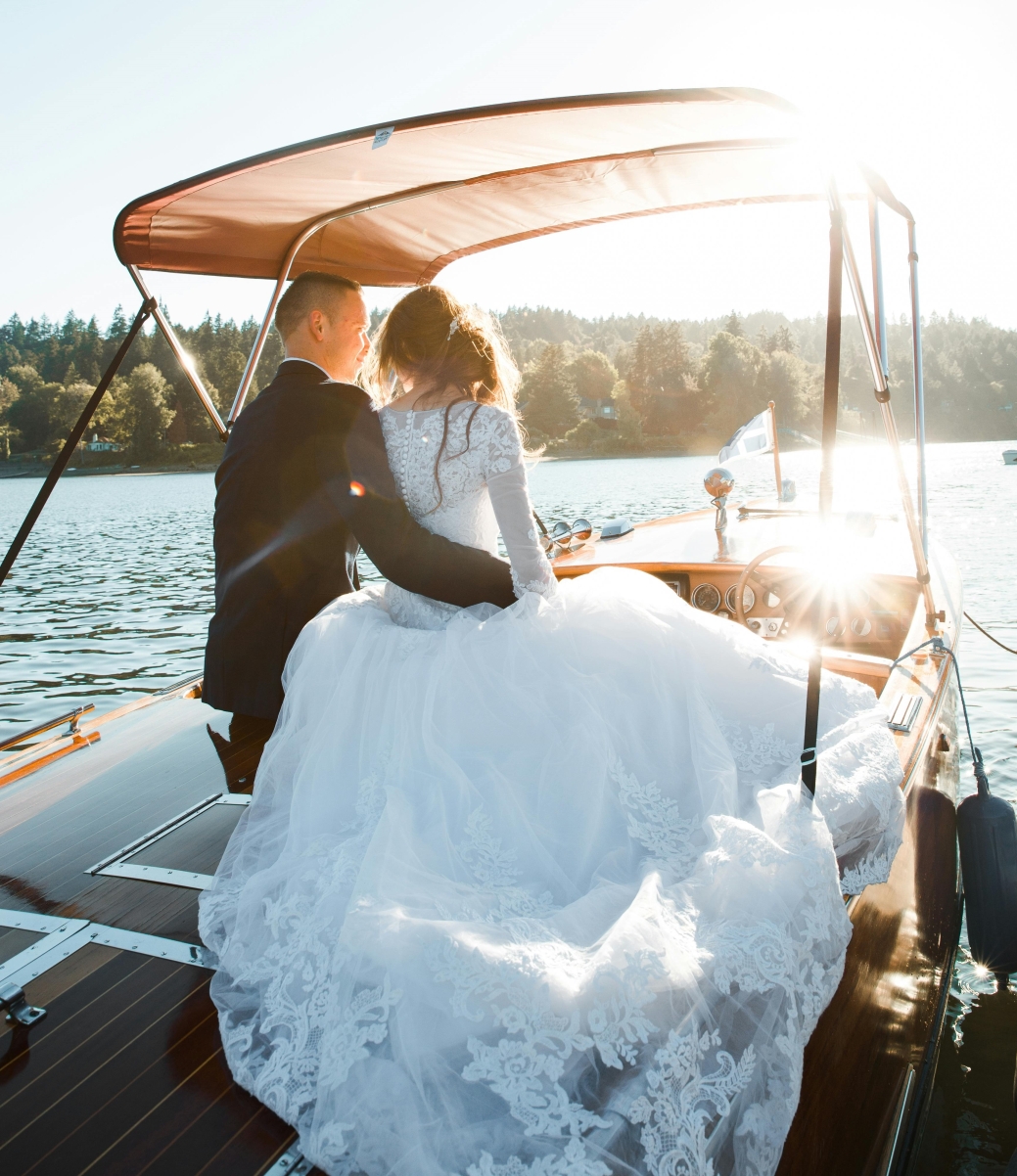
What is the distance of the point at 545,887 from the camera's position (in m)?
1.38

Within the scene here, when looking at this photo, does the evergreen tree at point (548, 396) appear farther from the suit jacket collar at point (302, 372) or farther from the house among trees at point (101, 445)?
the suit jacket collar at point (302, 372)

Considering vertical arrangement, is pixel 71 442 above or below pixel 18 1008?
above

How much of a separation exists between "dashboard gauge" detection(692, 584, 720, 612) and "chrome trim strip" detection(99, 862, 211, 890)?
2756 millimetres

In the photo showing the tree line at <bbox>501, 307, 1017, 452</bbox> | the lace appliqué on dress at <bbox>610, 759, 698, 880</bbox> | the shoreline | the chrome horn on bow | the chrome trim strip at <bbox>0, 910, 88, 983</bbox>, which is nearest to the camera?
the lace appliqué on dress at <bbox>610, 759, 698, 880</bbox>

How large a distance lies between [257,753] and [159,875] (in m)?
0.74

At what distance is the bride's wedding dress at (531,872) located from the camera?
1.07 meters

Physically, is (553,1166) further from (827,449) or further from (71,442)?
(71,442)

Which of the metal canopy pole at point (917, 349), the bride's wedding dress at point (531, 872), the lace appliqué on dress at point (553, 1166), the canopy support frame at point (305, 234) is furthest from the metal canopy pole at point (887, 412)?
the lace appliqué on dress at point (553, 1166)

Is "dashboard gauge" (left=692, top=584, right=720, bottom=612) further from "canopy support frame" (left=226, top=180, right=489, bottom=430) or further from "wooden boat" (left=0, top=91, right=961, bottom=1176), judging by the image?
"canopy support frame" (left=226, top=180, right=489, bottom=430)

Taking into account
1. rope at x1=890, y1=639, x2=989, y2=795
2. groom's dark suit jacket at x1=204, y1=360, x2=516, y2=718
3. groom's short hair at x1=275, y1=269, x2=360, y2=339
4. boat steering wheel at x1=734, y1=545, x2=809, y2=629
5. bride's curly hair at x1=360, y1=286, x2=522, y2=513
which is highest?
groom's short hair at x1=275, y1=269, x2=360, y2=339

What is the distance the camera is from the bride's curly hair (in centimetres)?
193

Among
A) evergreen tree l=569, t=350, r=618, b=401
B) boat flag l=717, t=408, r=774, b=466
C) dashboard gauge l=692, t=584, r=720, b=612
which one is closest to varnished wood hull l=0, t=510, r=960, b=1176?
dashboard gauge l=692, t=584, r=720, b=612

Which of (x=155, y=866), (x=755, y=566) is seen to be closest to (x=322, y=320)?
(x=155, y=866)

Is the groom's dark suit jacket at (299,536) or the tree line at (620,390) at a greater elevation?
the tree line at (620,390)
